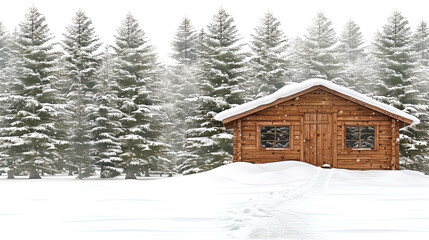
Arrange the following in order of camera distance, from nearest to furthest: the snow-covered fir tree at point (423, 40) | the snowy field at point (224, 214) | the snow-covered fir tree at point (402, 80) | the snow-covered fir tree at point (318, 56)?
1. the snowy field at point (224, 214)
2. the snow-covered fir tree at point (402, 80)
3. the snow-covered fir tree at point (318, 56)
4. the snow-covered fir tree at point (423, 40)

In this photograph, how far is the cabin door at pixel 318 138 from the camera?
20.3m

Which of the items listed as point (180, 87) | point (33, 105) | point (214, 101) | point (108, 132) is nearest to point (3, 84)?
point (33, 105)

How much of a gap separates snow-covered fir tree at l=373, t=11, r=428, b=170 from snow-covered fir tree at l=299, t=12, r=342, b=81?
12.2ft

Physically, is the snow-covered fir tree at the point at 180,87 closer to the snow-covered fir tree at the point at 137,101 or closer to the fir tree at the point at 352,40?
the snow-covered fir tree at the point at 137,101

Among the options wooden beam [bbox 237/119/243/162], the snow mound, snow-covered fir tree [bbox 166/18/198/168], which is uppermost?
snow-covered fir tree [bbox 166/18/198/168]

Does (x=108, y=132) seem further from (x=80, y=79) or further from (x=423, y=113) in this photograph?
(x=423, y=113)

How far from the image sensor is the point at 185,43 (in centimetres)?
4194

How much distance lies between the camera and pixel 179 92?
3681cm

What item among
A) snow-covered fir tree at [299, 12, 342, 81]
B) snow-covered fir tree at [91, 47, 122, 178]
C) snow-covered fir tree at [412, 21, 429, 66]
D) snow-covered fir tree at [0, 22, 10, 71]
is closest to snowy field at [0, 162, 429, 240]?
snow-covered fir tree at [91, 47, 122, 178]

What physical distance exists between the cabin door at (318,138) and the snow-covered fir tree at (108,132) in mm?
13287

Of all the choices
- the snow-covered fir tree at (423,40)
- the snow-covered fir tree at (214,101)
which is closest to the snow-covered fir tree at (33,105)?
the snow-covered fir tree at (214,101)

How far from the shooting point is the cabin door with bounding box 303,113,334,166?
798 inches

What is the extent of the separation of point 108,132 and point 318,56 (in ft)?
54.0

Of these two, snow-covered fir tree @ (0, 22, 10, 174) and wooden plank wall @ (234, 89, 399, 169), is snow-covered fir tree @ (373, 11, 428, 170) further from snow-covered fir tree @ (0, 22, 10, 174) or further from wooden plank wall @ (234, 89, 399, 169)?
snow-covered fir tree @ (0, 22, 10, 174)
